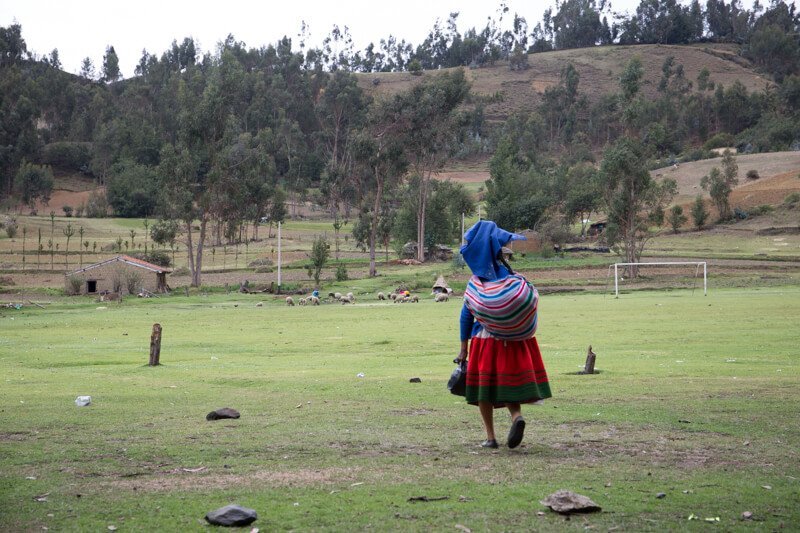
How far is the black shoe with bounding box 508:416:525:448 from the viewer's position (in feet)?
32.1

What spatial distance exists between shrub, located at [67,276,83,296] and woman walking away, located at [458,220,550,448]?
2387 inches

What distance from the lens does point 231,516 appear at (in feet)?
23.2

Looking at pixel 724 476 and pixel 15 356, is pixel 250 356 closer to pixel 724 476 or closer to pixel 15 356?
pixel 15 356

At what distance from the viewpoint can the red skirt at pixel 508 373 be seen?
32.7 ft

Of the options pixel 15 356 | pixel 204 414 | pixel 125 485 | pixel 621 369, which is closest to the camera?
pixel 125 485

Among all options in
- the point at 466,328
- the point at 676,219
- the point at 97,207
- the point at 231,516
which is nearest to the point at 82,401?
the point at 466,328

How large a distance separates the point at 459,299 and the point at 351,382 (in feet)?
136

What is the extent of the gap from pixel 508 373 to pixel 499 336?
1.38 feet

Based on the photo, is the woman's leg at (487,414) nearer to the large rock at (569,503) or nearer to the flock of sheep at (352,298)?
the large rock at (569,503)

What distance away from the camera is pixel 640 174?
76.5m

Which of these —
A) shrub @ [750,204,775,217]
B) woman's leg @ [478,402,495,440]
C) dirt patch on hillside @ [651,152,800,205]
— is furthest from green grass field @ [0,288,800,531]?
dirt patch on hillside @ [651,152,800,205]

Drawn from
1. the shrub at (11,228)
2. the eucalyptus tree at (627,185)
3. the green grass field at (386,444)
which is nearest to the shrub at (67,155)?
the shrub at (11,228)

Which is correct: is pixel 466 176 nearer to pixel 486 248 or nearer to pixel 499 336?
pixel 486 248

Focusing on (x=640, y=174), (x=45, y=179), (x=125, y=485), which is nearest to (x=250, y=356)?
(x=125, y=485)
